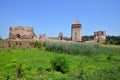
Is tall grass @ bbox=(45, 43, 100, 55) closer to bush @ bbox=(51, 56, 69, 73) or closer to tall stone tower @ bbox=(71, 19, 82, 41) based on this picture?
bush @ bbox=(51, 56, 69, 73)

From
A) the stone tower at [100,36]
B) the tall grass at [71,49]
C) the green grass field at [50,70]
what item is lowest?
the green grass field at [50,70]

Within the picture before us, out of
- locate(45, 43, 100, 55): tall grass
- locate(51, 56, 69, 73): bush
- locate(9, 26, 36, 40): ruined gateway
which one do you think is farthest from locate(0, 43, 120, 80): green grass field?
locate(9, 26, 36, 40): ruined gateway

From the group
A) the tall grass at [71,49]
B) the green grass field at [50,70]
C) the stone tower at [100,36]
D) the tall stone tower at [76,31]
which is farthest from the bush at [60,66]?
the stone tower at [100,36]

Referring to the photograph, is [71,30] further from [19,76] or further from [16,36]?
[19,76]

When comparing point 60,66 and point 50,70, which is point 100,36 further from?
point 60,66

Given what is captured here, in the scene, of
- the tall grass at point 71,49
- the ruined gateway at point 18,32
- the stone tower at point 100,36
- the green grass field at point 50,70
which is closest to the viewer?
the green grass field at point 50,70

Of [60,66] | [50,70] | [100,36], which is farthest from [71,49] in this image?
[100,36]

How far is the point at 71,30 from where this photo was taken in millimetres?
51969

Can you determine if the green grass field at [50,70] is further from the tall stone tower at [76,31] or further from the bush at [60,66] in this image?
the tall stone tower at [76,31]

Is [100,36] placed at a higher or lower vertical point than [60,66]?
higher

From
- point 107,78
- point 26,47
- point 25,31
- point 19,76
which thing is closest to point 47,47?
point 26,47

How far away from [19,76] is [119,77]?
5.70m

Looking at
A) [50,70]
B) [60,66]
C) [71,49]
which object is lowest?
[50,70]

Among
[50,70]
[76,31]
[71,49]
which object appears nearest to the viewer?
[50,70]
